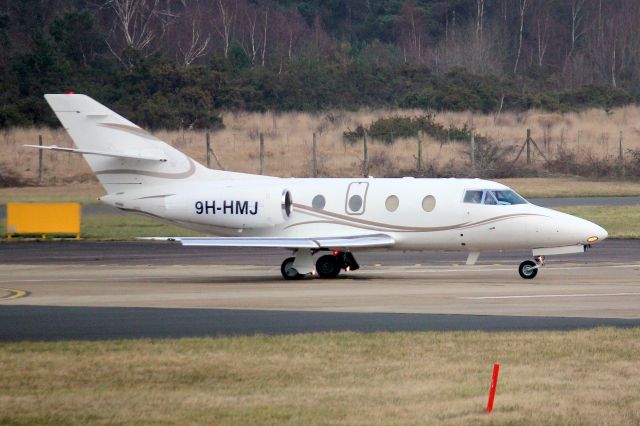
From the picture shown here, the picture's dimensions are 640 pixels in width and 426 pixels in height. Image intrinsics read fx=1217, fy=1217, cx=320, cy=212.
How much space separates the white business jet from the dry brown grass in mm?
23954

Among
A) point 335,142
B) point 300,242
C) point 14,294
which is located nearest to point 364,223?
point 300,242

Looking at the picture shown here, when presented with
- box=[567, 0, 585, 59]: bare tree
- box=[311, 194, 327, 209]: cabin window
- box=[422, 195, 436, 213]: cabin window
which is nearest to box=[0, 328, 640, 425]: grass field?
box=[422, 195, 436, 213]: cabin window

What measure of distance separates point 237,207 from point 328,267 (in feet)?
7.68

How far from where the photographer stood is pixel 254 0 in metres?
94.4

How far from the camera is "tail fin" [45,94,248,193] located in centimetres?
2642

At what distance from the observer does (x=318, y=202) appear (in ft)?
85.8

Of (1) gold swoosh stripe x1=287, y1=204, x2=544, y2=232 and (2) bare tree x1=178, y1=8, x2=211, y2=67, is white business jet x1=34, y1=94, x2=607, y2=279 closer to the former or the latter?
(1) gold swoosh stripe x1=287, y1=204, x2=544, y2=232

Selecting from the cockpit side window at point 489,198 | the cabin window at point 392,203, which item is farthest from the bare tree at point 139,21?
the cockpit side window at point 489,198

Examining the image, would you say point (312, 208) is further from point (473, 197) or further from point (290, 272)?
point (473, 197)

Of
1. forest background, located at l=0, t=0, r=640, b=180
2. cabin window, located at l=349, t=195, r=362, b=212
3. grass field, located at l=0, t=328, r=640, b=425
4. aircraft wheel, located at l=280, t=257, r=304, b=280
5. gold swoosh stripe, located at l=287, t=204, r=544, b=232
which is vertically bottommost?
grass field, located at l=0, t=328, r=640, b=425

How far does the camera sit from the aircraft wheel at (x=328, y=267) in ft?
85.9

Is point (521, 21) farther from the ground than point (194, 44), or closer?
farther from the ground

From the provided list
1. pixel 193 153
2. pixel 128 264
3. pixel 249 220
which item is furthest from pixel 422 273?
pixel 193 153

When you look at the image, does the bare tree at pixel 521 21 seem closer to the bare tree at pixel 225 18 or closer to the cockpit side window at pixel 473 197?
the bare tree at pixel 225 18
